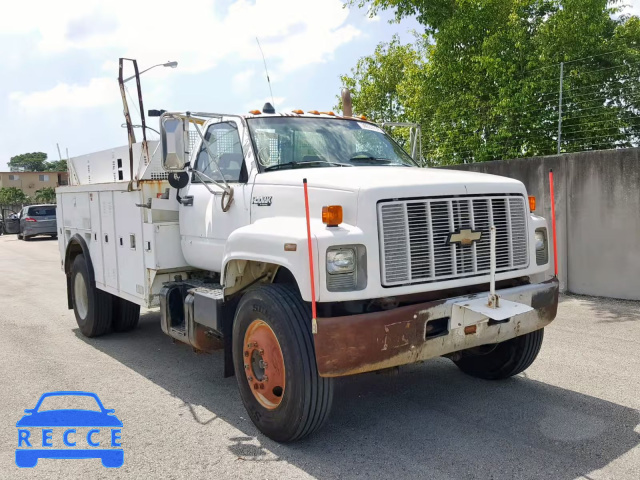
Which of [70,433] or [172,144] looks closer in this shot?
[70,433]

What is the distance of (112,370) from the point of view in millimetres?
6262

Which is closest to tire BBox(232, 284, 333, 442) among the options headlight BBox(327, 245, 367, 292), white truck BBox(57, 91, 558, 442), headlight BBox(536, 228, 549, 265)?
white truck BBox(57, 91, 558, 442)

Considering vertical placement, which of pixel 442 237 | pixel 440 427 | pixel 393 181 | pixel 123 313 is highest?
pixel 393 181

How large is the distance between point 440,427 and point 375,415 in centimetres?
53

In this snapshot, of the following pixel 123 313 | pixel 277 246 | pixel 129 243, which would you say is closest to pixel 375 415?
pixel 277 246

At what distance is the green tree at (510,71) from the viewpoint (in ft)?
40.3

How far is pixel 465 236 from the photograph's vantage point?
431 centimetres

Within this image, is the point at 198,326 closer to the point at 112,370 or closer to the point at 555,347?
the point at 112,370

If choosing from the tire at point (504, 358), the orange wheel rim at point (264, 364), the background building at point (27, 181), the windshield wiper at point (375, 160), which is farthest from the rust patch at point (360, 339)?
the background building at point (27, 181)

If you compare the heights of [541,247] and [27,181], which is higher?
[27,181]

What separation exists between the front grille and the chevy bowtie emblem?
0.08 feet

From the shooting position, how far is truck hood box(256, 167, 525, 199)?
4.11 meters

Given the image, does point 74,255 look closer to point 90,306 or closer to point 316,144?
point 90,306

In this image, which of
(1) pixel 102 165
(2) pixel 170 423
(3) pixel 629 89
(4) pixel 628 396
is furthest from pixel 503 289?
(3) pixel 629 89
